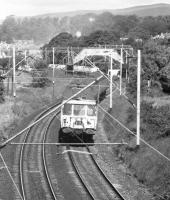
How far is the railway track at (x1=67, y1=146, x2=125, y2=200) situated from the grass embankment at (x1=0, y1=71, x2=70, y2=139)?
8.33 m

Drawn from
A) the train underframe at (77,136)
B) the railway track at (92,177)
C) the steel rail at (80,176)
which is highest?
the train underframe at (77,136)

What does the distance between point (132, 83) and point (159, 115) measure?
17.3 metres

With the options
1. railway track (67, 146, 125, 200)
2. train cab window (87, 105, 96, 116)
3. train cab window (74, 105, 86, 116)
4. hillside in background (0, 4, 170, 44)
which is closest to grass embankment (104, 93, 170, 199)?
railway track (67, 146, 125, 200)

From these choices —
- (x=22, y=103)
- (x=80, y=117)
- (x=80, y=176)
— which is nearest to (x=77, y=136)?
(x=80, y=117)

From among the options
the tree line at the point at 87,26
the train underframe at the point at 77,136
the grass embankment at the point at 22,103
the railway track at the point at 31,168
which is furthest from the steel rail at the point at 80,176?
the tree line at the point at 87,26

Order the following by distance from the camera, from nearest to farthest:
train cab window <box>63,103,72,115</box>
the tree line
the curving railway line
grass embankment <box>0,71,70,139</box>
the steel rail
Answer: the steel rail → the curving railway line → train cab window <box>63,103,72,115</box> → grass embankment <box>0,71,70,139</box> → the tree line

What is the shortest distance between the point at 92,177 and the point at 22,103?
89.9 feet

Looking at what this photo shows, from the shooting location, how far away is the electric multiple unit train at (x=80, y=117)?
3081 centimetres

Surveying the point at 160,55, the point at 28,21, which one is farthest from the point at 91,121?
the point at 28,21

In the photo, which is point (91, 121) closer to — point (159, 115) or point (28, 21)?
point (159, 115)

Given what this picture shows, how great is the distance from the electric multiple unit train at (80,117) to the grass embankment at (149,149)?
2.28m

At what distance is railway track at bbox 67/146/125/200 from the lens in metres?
20.6

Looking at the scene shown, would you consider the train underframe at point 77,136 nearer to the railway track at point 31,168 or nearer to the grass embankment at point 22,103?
the railway track at point 31,168

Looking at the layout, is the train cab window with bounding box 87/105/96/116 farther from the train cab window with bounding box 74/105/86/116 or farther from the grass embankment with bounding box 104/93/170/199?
the grass embankment with bounding box 104/93/170/199
